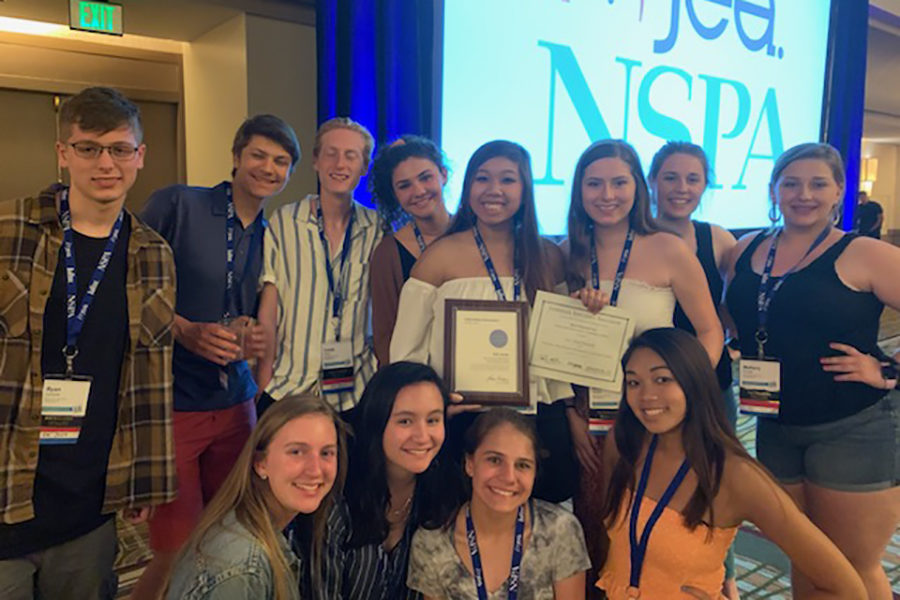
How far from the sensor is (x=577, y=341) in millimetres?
1869

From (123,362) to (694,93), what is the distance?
4.23 metres

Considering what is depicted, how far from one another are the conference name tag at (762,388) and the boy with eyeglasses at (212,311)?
1526 millimetres

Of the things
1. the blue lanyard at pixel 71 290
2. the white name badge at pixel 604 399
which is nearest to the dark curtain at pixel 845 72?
the white name badge at pixel 604 399

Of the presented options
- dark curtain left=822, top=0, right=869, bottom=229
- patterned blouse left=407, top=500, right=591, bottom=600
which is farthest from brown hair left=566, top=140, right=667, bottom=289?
dark curtain left=822, top=0, right=869, bottom=229

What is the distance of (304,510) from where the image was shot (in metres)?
1.60

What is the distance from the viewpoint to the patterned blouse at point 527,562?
1752mm

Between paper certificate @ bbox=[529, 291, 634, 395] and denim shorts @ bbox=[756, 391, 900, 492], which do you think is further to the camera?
denim shorts @ bbox=[756, 391, 900, 492]

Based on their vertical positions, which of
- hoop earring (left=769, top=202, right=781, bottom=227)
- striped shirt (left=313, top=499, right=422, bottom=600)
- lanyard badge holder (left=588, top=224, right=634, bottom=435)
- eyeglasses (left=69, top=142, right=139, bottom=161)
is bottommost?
striped shirt (left=313, top=499, right=422, bottom=600)

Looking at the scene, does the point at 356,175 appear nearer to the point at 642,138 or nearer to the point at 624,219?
the point at 624,219

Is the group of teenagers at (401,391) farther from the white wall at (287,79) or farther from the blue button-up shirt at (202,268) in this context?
the white wall at (287,79)

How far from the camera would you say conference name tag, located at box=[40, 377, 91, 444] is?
1521 mm

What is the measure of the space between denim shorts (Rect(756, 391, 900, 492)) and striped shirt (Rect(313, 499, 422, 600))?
133cm

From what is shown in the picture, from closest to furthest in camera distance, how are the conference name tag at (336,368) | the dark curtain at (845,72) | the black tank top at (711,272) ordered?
the conference name tag at (336,368) → the black tank top at (711,272) → the dark curtain at (845,72)

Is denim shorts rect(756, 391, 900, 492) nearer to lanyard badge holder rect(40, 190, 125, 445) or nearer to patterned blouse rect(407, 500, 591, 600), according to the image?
patterned blouse rect(407, 500, 591, 600)
